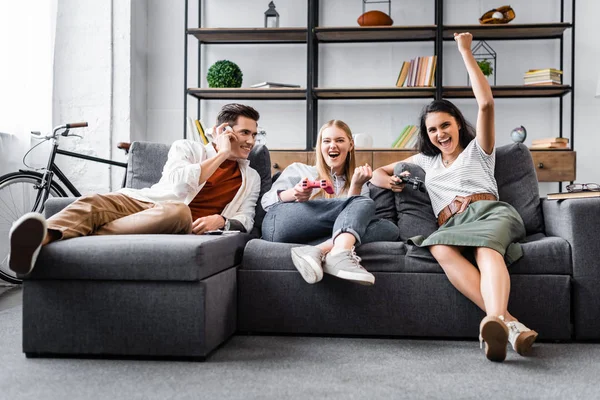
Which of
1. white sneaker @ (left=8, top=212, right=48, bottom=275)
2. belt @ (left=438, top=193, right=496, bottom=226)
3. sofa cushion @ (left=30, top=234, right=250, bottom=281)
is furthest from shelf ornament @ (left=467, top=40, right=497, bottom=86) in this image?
white sneaker @ (left=8, top=212, right=48, bottom=275)

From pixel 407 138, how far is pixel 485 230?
2195mm

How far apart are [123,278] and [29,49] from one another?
2305 mm

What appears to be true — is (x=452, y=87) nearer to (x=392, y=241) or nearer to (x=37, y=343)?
(x=392, y=241)

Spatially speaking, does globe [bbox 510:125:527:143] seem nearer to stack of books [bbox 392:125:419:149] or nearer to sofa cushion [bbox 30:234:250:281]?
stack of books [bbox 392:125:419:149]

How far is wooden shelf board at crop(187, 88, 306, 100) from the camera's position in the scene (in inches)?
167

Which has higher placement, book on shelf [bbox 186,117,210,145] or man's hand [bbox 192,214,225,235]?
book on shelf [bbox 186,117,210,145]

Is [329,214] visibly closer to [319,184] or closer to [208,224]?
[319,184]

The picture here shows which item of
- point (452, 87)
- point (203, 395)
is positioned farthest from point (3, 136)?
point (452, 87)

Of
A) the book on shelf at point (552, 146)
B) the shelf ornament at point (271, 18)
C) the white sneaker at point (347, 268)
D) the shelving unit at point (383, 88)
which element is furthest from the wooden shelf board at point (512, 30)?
the white sneaker at point (347, 268)

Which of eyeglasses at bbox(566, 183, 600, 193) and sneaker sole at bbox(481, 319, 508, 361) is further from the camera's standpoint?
eyeglasses at bbox(566, 183, 600, 193)

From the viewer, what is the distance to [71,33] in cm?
415

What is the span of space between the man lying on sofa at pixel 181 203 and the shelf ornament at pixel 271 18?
182 cm

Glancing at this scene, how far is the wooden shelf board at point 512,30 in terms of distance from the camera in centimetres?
411

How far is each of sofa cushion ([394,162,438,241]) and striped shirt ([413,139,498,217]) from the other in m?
0.03
